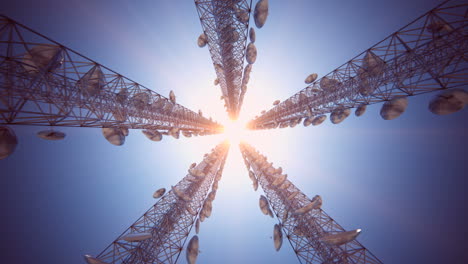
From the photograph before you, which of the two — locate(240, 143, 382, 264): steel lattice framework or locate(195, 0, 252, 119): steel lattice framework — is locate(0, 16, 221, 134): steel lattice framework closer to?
locate(195, 0, 252, 119): steel lattice framework

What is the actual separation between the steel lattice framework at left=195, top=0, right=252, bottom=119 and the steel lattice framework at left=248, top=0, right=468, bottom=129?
667 centimetres

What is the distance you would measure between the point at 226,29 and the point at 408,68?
956 centimetres

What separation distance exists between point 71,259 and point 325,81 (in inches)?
995

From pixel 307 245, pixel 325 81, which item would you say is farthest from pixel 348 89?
pixel 307 245

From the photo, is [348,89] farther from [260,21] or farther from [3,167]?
[3,167]

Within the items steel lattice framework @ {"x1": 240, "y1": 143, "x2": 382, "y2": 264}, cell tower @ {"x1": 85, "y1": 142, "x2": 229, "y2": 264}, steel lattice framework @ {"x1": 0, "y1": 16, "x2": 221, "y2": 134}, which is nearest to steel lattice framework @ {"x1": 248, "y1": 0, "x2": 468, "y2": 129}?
steel lattice framework @ {"x1": 240, "y1": 143, "x2": 382, "y2": 264}

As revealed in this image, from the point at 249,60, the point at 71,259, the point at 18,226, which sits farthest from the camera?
the point at 71,259

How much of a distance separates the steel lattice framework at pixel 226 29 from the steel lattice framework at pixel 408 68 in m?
6.67

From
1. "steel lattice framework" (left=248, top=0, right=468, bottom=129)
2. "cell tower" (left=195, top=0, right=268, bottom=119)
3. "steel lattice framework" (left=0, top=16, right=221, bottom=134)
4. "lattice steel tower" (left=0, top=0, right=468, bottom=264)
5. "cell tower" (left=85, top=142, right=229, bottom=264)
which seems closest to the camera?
"steel lattice framework" (left=0, top=16, right=221, bottom=134)

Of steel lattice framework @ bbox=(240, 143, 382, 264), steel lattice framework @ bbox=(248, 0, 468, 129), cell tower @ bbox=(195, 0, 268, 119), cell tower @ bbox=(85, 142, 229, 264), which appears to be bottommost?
steel lattice framework @ bbox=(240, 143, 382, 264)

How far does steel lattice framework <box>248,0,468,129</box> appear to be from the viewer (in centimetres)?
480

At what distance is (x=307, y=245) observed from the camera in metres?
7.91

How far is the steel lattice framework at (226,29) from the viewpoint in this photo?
29.8 ft

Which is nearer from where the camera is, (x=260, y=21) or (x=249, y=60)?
(x=260, y=21)
